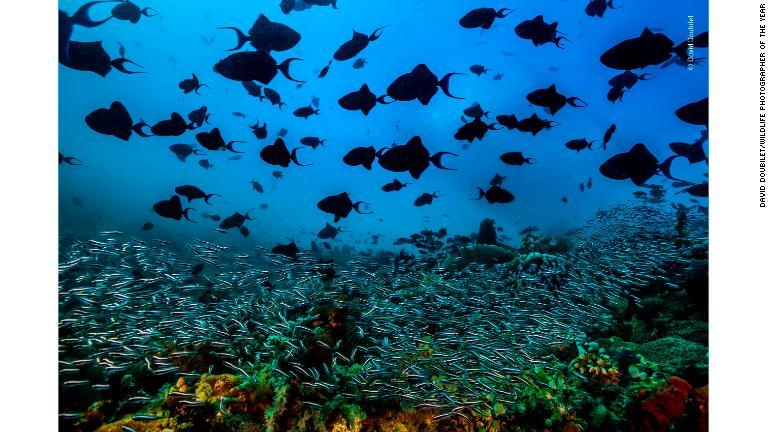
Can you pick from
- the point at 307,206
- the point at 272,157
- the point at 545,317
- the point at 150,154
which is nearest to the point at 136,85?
the point at 150,154

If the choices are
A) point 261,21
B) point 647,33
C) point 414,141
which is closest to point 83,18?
point 261,21

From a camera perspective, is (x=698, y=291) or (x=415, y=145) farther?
(x=698, y=291)

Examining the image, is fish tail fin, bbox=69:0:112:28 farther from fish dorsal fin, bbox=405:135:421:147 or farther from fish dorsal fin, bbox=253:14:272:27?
fish dorsal fin, bbox=405:135:421:147

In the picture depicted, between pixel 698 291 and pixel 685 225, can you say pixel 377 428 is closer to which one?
pixel 698 291

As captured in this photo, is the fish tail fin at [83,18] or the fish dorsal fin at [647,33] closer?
the fish tail fin at [83,18]

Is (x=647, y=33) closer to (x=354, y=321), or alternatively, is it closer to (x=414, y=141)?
(x=414, y=141)

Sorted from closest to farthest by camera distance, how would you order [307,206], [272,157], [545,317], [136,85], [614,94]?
1. [272,157]
2. [545,317]
3. [614,94]
4. [136,85]
5. [307,206]

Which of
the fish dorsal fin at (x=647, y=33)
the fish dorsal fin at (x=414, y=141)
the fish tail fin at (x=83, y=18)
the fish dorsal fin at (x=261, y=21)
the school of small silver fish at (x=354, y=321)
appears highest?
the fish dorsal fin at (x=261, y=21)

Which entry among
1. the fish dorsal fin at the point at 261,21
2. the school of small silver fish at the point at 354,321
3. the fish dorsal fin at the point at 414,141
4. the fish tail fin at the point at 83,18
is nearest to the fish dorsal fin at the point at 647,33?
the fish dorsal fin at the point at 414,141

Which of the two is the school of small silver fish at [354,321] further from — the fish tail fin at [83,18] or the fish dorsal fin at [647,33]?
the fish dorsal fin at [647,33]

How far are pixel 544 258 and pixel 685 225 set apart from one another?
3827 millimetres

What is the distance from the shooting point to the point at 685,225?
9062 mm

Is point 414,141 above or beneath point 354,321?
above

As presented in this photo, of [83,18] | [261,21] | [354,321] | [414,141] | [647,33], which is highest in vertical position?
[261,21]
